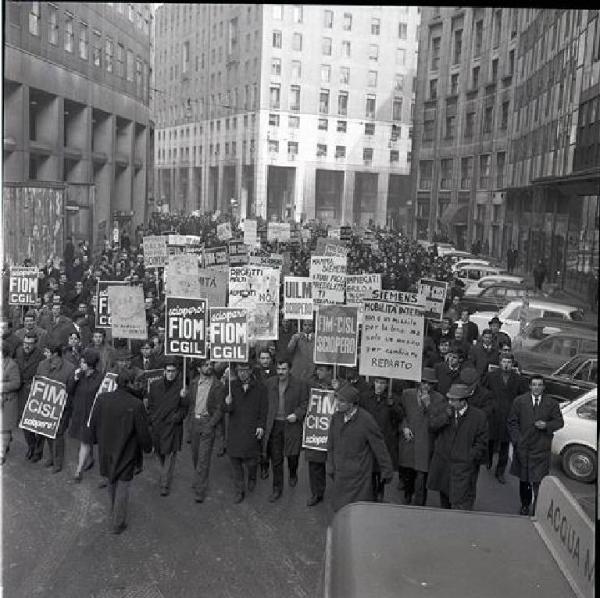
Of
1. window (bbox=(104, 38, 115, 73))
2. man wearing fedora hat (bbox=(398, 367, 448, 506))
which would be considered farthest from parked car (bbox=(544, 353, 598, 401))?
window (bbox=(104, 38, 115, 73))

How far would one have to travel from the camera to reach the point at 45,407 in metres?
9.58

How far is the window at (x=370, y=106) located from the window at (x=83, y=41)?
104ft

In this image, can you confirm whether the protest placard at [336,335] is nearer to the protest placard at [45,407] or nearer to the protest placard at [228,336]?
the protest placard at [228,336]

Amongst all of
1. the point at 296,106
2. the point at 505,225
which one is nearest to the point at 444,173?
the point at 505,225

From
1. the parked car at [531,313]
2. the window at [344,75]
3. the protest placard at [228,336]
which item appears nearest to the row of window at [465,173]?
the window at [344,75]

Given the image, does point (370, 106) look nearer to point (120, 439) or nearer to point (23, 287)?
point (23, 287)

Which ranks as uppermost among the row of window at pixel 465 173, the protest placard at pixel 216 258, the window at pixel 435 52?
the window at pixel 435 52

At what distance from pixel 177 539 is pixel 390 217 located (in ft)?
199

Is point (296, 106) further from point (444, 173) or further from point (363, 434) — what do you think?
point (363, 434)

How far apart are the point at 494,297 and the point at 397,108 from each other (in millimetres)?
48258

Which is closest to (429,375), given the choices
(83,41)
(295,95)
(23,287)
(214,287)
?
(214,287)

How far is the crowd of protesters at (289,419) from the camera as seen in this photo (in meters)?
7.86

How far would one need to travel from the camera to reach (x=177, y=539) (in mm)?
7816

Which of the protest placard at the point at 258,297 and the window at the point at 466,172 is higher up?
the window at the point at 466,172
